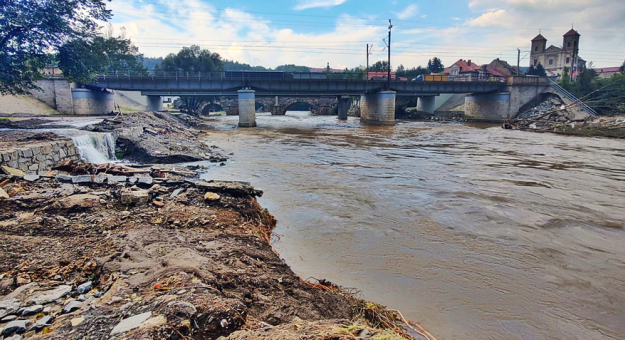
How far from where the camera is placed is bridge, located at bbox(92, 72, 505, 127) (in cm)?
4634

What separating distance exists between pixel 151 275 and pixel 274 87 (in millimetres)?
47179

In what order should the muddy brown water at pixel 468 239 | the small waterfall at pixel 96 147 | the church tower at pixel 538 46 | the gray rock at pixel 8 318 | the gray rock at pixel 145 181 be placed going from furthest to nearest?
1. the church tower at pixel 538 46
2. the small waterfall at pixel 96 147
3. the gray rock at pixel 145 181
4. the muddy brown water at pixel 468 239
5. the gray rock at pixel 8 318

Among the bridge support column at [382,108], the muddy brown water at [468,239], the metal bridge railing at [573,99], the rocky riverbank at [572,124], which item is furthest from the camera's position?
the bridge support column at [382,108]

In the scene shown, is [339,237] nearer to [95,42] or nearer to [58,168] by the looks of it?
[58,168]

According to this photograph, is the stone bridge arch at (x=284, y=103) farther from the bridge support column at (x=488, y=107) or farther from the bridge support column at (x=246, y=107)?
the bridge support column at (x=246, y=107)

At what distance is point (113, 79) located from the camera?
4497cm

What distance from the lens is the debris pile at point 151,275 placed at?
3.58m

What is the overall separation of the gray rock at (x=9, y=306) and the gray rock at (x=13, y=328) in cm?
32

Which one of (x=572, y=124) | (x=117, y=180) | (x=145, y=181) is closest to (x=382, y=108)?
(x=572, y=124)

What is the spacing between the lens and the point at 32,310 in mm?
3854

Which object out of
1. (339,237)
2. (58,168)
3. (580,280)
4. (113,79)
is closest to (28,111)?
(113,79)

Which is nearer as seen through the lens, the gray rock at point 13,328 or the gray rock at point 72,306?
the gray rock at point 13,328

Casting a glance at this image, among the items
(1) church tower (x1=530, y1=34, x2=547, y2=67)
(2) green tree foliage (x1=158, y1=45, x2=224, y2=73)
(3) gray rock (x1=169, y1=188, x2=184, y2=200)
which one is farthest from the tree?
(1) church tower (x1=530, y1=34, x2=547, y2=67)

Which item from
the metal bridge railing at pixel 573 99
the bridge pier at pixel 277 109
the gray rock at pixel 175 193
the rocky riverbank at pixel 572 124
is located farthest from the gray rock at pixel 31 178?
the bridge pier at pixel 277 109
